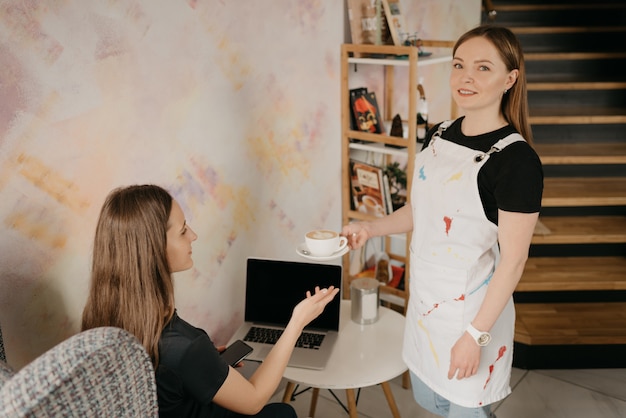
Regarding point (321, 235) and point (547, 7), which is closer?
point (321, 235)

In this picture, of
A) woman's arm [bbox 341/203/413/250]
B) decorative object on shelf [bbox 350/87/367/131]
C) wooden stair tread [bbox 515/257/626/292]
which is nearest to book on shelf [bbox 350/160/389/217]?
decorative object on shelf [bbox 350/87/367/131]

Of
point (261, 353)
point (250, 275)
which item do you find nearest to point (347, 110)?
point (250, 275)

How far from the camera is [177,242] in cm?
141

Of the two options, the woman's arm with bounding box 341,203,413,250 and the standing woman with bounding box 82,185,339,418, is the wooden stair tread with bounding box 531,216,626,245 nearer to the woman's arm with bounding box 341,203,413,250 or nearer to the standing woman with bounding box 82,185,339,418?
the woman's arm with bounding box 341,203,413,250

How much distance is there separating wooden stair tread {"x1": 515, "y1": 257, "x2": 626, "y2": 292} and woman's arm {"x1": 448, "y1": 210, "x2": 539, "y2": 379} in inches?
65.1

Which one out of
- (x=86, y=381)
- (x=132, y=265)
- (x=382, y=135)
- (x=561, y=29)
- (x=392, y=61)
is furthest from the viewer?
(x=561, y=29)

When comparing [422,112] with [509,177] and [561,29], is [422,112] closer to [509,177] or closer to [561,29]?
[509,177]

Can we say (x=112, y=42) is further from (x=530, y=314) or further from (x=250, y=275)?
(x=530, y=314)

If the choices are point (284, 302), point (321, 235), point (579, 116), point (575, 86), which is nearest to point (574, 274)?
point (579, 116)

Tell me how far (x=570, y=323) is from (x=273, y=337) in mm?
1697

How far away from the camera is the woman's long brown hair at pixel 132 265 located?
1.33 m

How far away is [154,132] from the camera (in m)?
1.83

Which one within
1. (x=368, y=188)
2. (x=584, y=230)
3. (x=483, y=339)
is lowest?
(x=584, y=230)

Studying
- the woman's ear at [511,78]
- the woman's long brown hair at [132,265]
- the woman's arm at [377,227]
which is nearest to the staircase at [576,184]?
the woman's arm at [377,227]
